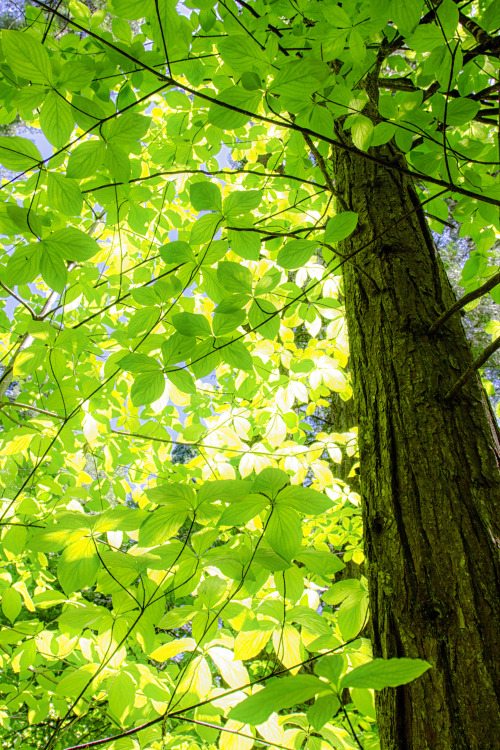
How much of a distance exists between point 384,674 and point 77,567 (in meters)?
0.58

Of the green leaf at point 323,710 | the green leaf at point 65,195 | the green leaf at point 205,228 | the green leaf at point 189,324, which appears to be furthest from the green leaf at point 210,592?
the green leaf at point 65,195

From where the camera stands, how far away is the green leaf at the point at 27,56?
0.71m

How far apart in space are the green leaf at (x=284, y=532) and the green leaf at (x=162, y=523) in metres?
0.16

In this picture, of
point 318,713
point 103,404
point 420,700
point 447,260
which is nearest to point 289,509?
point 318,713

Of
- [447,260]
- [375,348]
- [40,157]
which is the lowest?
[375,348]

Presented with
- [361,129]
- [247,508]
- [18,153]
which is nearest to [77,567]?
[247,508]

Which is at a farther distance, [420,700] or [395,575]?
[395,575]

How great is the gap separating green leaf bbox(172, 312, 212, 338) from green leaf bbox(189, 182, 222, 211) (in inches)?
8.4

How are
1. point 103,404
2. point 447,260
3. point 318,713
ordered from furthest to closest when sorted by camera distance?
point 447,260 → point 103,404 → point 318,713

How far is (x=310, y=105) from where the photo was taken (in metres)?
0.91

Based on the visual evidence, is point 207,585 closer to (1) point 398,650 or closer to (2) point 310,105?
(1) point 398,650

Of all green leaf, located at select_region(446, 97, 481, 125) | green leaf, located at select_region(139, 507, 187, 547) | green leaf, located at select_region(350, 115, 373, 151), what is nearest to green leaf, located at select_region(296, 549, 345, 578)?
green leaf, located at select_region(139, 507, 187, 547)

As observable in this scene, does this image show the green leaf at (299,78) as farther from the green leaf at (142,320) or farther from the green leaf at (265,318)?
the green leaf at (142,320)

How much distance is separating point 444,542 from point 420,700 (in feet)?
0.88
